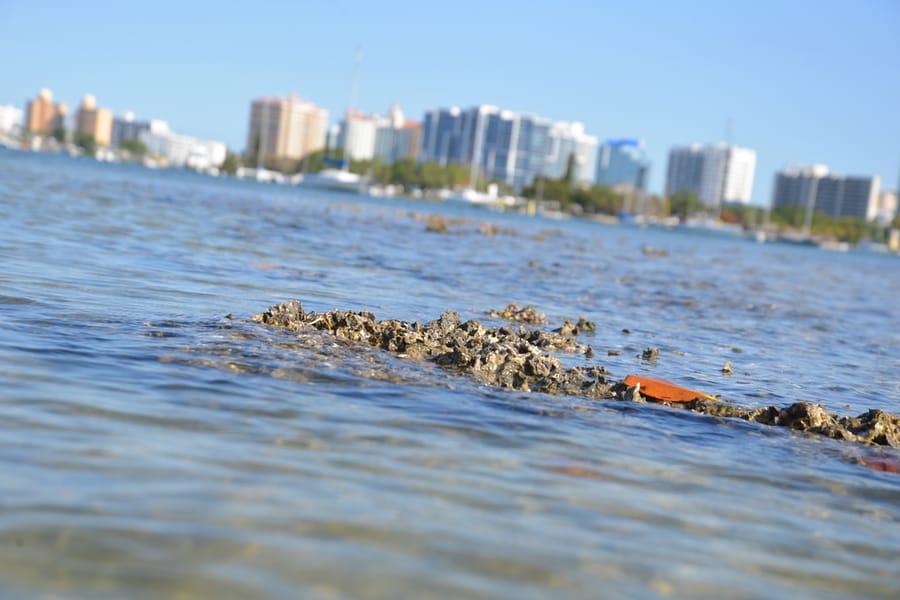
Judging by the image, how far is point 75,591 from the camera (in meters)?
3.50

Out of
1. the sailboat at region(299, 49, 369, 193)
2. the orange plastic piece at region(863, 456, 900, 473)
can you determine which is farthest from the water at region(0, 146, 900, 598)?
the sailboat at region(299, 49, 369, 193)

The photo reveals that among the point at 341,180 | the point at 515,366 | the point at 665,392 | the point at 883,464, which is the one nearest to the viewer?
the point at 883,464

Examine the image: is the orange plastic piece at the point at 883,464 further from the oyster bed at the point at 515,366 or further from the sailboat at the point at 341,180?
the sailboat at the point at 341,180

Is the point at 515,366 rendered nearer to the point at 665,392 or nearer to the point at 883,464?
the point at 665,392

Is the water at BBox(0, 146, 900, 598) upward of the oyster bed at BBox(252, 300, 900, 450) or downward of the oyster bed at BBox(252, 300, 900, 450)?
downward

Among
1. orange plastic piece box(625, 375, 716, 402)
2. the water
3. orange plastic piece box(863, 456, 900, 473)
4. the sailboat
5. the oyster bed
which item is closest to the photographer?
the water

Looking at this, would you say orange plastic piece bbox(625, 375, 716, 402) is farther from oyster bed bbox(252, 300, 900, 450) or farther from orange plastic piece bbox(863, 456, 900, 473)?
orange plastic piece bbox(863, 456, 900, 473)

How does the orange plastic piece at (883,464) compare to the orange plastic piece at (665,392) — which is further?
the orange plastic piece at (665,392)

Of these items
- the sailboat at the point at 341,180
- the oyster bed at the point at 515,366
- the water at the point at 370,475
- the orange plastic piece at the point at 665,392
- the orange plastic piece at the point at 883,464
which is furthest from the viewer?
the sailboat at the point at 341,180

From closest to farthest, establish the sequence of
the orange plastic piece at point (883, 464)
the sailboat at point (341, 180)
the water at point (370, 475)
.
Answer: the water at point (370, 475), the orange plastic piece at point (883, 464), the sailboat at point (341, 180)

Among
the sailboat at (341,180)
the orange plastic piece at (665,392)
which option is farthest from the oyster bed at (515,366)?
the sailboat at (341,180)

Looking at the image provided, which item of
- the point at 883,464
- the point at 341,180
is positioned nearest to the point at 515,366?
the point at 883,464

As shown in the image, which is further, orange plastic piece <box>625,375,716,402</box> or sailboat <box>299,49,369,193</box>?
sailboat <box>299,49,369,193</box>

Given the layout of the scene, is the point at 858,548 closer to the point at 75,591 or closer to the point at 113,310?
the point at 75,591
